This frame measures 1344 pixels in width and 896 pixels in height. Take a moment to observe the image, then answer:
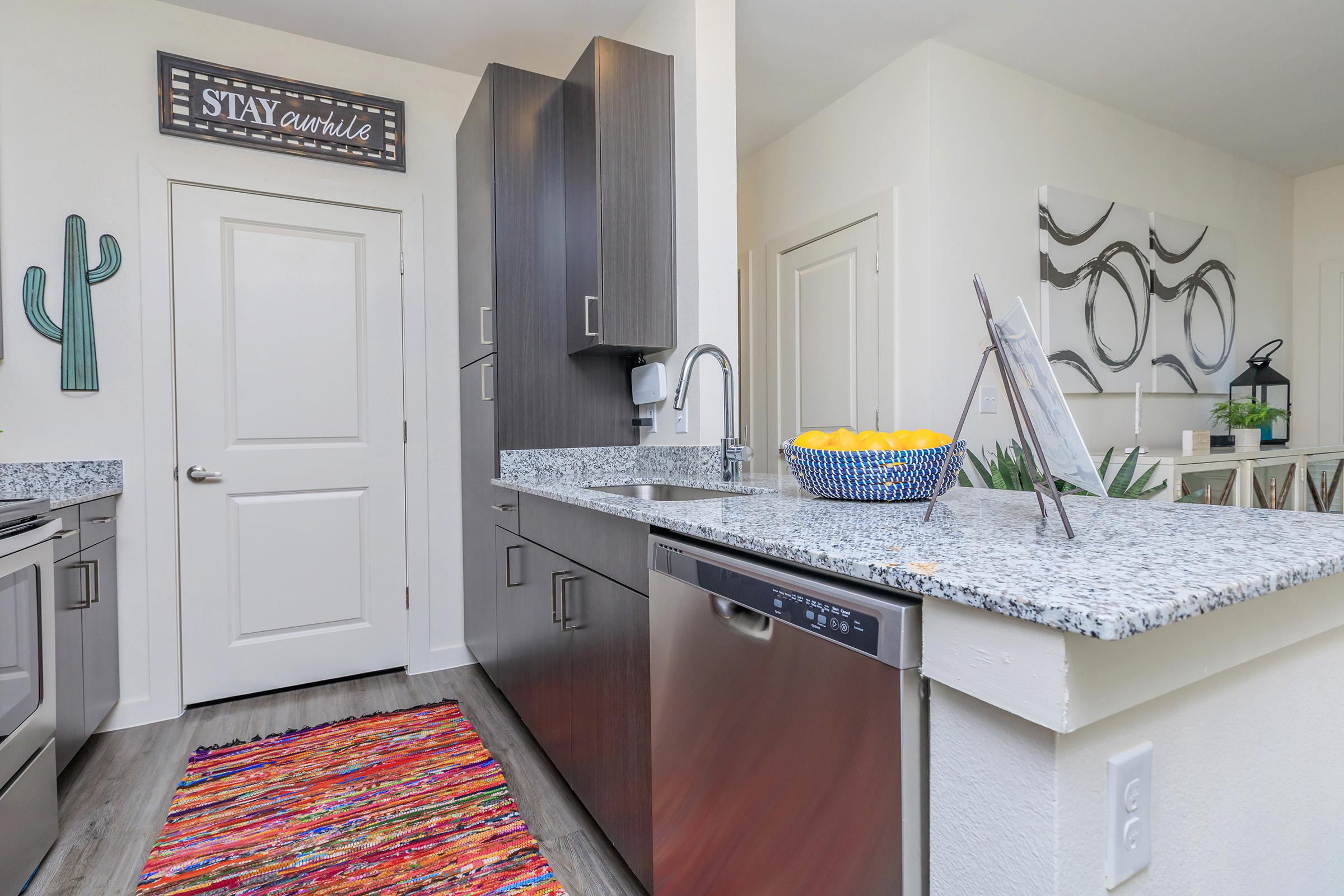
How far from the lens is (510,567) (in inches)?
86.7

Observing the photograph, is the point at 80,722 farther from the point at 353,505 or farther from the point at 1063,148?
the point at 1063,148

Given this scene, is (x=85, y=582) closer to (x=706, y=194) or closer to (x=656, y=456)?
(x=656, y=456)

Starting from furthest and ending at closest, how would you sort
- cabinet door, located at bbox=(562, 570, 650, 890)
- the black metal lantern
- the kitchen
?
the black metal lantern
cabinet door, located at bbox=(562, 570, 650, 890)
the kitchen

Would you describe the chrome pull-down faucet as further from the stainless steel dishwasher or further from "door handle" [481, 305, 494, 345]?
"door handle" [481, 305, 494, 345]

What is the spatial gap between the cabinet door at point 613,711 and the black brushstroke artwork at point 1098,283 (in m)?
2.44

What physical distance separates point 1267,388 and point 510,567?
13.8 feet

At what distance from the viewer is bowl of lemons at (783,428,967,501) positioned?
1309mm

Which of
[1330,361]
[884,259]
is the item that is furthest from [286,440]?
[1330,361]

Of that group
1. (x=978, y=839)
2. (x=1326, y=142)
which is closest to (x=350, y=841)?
(x=978, y=839)

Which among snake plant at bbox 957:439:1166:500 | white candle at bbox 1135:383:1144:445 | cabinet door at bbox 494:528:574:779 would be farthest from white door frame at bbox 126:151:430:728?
white candle at bbox 1135:383:1144:445

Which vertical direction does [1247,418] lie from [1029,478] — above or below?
above

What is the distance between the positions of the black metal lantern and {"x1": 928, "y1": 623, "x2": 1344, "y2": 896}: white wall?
3.57 m

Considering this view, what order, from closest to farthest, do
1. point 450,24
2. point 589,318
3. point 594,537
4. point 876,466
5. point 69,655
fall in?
point 876,466 → point 594,537 → point 69,655 → point 589,318 → point 450,24

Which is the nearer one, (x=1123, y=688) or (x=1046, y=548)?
(x=1123, y=688)
